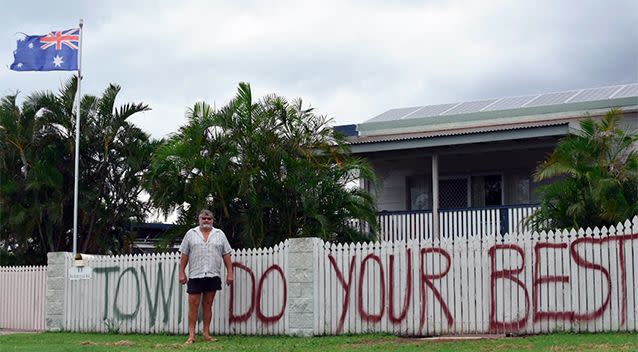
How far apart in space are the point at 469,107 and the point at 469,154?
3492 millimetres

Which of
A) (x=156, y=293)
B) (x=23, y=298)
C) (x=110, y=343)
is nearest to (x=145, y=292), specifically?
(x=156, y=293)

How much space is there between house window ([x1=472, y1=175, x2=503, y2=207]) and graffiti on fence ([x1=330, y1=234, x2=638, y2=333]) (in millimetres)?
9073

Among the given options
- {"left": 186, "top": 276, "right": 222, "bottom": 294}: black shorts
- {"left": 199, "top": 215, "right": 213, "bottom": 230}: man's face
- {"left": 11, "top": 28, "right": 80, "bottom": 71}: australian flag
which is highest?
{"left": 11, "top": 28, "right": 80, "bottom": 71}: australian flag

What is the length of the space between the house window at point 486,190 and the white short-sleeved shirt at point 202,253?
9.82 metres

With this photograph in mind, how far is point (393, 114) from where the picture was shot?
2605 centimetres

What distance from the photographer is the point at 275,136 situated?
18812mm

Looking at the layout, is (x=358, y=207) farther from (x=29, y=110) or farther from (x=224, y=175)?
(x=29, y=110)

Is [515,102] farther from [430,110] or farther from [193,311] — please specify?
[193,311]

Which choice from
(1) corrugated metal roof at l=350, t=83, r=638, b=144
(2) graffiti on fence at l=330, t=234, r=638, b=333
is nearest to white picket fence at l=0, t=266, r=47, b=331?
(2) graffiti on fence at l=330, t=234, r=638, b=333

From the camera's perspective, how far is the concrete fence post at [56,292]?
17.5 meters

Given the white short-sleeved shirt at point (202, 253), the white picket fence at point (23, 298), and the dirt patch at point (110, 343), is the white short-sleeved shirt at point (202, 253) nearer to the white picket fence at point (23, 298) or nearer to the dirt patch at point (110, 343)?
the dirt patch at point (110, 343)

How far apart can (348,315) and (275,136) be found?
5.70 meters

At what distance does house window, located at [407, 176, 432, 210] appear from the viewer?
75.8 ft

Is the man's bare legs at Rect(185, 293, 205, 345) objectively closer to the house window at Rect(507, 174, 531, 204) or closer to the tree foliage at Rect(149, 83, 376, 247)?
the tree foliage at Rect(149, 83, 376, 247)
